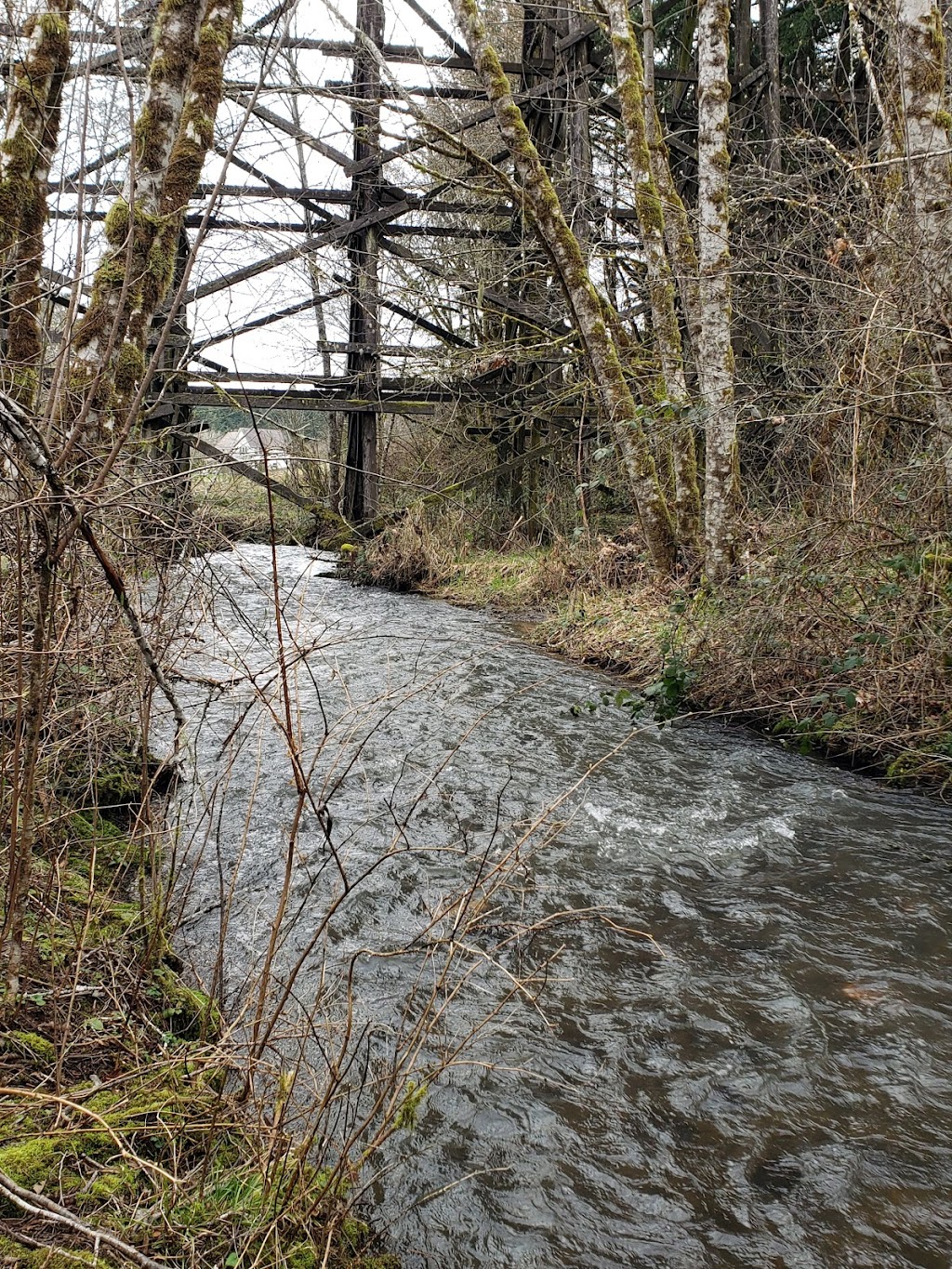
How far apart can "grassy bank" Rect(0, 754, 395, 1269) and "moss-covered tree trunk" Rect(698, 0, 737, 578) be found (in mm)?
5499

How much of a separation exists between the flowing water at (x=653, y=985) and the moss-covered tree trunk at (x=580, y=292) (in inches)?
121

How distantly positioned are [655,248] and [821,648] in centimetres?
442

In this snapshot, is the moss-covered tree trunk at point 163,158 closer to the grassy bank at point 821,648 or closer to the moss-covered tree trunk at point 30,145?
the moss-covered tree trunk at point 30,145

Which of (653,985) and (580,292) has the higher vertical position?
(580,292)

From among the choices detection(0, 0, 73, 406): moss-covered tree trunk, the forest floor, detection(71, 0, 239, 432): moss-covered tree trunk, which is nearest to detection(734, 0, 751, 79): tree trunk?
detection(71, 0, 239, 432): moss-covered tree trunk

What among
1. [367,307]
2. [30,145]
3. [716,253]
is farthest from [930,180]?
[367,307]

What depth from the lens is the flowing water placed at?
2119mm

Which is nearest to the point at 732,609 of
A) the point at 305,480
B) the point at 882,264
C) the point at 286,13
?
the point at 882,264

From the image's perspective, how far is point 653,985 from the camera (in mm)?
3039

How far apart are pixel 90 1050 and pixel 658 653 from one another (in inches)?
→ 206

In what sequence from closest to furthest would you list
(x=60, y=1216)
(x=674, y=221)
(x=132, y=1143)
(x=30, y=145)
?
(x=60, y=1216) → (x=132, y=1143) → (x=30, y=145) → (x=674, y=221)

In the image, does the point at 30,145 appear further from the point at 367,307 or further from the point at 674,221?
the point at 367,307

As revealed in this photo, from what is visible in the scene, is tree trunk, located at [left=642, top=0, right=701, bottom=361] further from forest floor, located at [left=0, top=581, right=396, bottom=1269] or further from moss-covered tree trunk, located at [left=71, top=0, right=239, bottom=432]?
forest floor, located at [left=0, top=581, right=396, bottom=1269]

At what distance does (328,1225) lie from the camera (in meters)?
1.78
